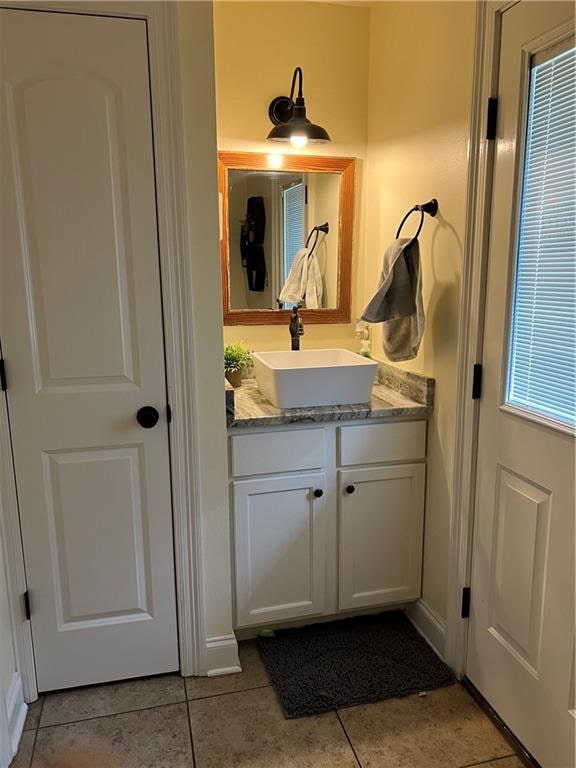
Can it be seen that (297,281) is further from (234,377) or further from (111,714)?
(111,714)

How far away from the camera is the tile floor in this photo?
1.68m

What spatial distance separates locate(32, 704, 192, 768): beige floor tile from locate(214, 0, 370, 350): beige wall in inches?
59.0

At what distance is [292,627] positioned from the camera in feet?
7.51

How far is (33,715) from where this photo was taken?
1.85m

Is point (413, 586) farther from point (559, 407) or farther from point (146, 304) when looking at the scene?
point (146, 304)

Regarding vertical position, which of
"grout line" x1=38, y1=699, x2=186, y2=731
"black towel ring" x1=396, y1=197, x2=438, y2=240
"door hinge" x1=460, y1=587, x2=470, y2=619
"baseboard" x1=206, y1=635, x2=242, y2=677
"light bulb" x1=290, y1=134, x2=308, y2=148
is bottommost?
"grout line" x1=38, y1=699, x2=186, y2=731

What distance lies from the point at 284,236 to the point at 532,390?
131 cm

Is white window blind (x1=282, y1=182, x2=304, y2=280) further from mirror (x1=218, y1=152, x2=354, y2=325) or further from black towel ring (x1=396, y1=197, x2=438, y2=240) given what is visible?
black towel ring (x1=396, y1=197, x2=438, y2=240)

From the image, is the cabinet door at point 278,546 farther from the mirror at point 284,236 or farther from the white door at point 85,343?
the mirror at point 284,236

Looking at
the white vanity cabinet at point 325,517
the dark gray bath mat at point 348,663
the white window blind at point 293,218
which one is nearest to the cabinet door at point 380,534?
the white vanity cabinet at point 325,517

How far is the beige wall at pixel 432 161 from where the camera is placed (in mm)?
1857

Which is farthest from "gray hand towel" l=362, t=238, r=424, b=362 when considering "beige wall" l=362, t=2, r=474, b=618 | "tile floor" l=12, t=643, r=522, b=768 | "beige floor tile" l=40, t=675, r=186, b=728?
"beige floor tile" l=40, t=675, r=186, b=728

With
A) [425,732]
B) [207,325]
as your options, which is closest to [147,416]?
[207,325]

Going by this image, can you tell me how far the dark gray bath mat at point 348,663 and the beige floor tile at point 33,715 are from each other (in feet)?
2.57
